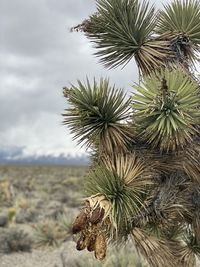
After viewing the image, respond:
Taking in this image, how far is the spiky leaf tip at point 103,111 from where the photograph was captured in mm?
5199

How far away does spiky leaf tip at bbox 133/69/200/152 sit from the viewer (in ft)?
15.3

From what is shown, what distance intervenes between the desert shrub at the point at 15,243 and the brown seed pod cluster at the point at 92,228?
812 cm

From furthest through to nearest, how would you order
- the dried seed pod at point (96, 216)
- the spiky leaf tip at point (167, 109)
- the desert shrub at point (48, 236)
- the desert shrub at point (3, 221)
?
the desert shrub at point (3, 221), the desert shrub at point (48, 236), the spiky leaf tip at point (167, 109), the dried seed pod at point (96, 216)

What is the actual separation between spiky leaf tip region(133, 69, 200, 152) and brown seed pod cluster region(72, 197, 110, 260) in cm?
98

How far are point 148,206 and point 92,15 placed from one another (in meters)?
2.33

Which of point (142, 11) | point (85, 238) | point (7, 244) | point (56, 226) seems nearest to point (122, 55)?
point (142, 11)

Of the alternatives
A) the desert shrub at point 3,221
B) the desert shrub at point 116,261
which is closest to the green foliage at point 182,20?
the desert shrub at point 116,261

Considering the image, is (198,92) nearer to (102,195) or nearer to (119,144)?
(119,144)

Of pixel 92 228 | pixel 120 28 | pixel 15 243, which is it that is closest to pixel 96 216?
pixel 92 228

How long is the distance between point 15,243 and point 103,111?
8125 millimetres

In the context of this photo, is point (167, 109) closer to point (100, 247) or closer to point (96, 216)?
point (96, 216)

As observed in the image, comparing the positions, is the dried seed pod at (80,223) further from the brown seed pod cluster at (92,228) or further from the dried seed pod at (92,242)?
the dried seed pod at (92,242)

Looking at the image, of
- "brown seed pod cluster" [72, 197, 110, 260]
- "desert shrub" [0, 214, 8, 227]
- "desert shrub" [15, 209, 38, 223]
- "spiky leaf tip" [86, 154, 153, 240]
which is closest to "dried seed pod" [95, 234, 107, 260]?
"brown seed pod cluster" [72, 197, 110, 260]

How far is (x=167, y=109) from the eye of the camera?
15.4 ft
